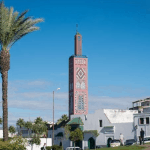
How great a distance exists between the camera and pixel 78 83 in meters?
104

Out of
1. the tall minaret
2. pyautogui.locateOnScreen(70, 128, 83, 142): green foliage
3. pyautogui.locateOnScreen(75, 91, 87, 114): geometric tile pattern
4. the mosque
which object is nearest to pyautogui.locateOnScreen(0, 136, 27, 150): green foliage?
the mosque

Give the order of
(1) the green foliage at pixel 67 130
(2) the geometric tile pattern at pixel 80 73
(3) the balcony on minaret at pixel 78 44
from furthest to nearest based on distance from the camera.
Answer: (3) the balcony on minaret at pixel 78 44 → (2) the geometric tile pattern at pixel 80 73 → (1) the green foliage at pixel 67 130

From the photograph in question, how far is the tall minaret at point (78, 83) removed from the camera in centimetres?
10288

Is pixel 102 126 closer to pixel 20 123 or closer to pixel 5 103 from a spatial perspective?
pixel 5 103

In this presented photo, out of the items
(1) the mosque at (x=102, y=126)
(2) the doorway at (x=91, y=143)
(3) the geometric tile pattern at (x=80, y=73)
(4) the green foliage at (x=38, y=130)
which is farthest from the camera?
(3) the geometric tile pattern at (x=80, y=73)

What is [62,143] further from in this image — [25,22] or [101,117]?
[25,22]

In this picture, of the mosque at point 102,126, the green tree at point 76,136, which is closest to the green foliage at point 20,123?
the mosque at point 102,126

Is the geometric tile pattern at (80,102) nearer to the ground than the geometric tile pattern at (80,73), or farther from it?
nearer to the ground

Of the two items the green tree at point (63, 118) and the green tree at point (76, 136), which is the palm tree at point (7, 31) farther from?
the green tree at point (63, 118)

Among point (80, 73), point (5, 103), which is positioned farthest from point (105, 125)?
point (80, 73)

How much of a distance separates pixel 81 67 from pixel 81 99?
36.6 ft

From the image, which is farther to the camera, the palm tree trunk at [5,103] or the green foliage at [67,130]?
the green foliage at [67,130]

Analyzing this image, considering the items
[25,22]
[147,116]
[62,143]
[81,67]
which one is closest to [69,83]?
[81,67]

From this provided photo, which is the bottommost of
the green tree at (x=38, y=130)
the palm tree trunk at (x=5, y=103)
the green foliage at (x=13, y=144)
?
the green tree at (x=38, y=130)
